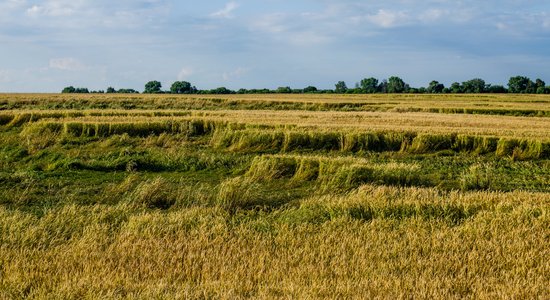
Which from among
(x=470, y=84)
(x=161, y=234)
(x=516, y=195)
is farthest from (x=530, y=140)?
(x=470, y=84)

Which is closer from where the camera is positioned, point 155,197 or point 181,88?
point 155,197

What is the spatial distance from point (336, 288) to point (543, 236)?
4003mm

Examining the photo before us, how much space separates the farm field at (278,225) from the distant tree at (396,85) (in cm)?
9422

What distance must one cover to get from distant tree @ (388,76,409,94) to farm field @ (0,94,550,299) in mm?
94219

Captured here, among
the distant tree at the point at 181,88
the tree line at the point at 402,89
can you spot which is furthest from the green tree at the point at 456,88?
the distant tree at the point at 181,88

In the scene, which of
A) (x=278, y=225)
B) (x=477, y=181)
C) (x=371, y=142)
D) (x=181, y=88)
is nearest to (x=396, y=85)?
(x=181, y=88)

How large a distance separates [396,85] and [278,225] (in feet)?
359

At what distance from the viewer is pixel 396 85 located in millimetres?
115750

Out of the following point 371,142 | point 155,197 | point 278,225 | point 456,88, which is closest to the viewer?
point 278,225

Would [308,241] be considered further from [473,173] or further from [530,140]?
[530,140]

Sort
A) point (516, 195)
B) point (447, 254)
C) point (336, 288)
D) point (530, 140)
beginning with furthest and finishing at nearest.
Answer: point (530, 140)
point (516, 195)
point (447, 254)
point (336, 288)

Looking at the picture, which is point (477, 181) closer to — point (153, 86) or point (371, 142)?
point (371, 142)

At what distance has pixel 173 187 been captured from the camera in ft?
45.5

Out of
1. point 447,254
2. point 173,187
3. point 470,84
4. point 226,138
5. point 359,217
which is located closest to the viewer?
point 447,254
